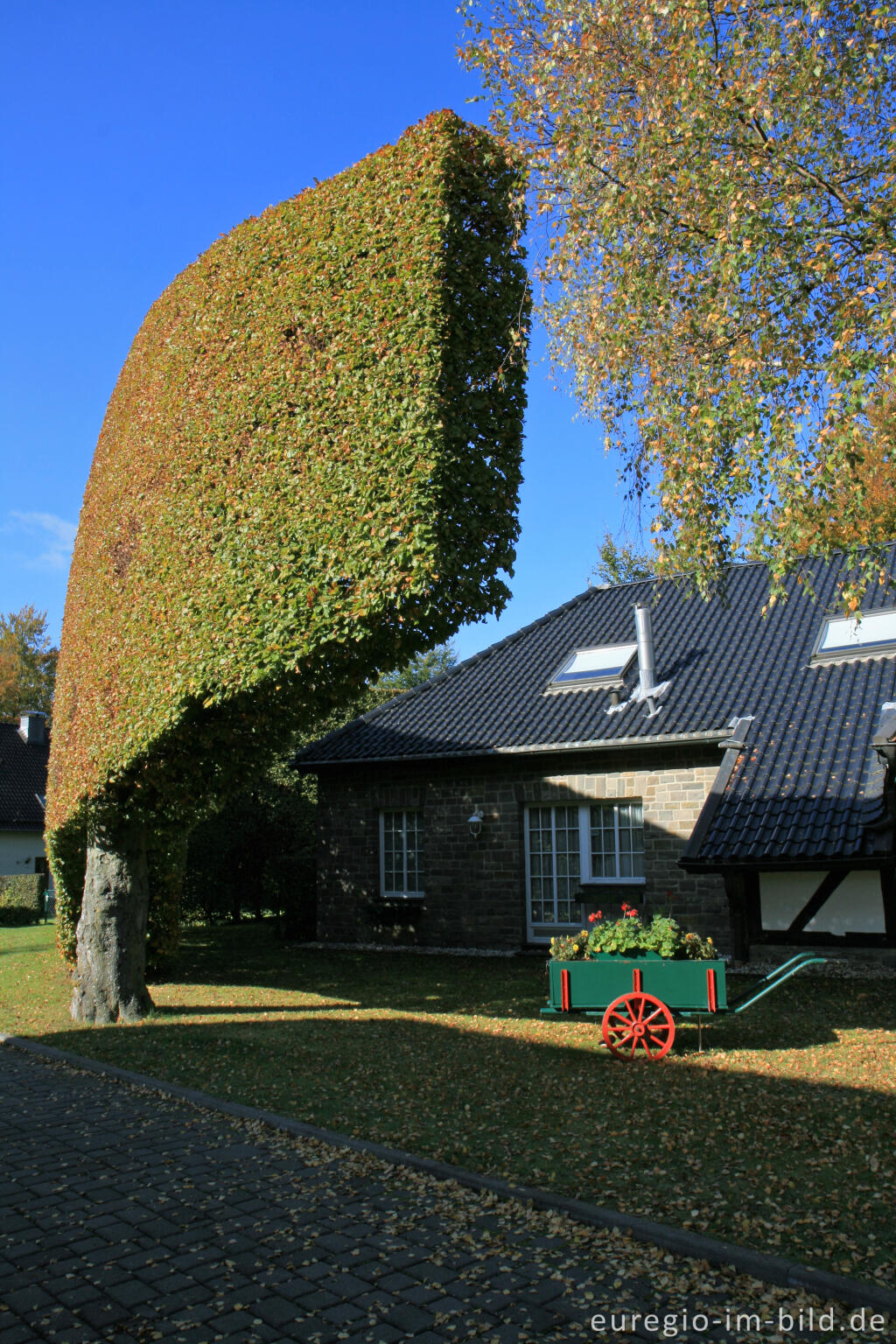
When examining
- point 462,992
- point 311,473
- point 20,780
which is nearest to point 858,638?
point 462,992

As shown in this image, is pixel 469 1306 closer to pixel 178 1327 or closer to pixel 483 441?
pixel 178 1327

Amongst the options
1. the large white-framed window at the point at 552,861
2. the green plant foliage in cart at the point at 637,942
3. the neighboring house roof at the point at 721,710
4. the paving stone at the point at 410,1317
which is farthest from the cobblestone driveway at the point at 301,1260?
the large white-framed window at the point at 552,861

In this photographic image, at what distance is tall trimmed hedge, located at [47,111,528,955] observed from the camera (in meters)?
7.33

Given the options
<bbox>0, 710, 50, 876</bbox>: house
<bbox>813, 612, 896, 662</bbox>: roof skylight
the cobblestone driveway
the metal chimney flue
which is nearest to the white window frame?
Result: the metal chimney flue

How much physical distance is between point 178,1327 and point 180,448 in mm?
7696

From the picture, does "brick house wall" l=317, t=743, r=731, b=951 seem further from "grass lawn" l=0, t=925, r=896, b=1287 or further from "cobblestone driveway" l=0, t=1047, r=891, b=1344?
"cobblestone driveway" l=0, t=1047, r=891, b=1344

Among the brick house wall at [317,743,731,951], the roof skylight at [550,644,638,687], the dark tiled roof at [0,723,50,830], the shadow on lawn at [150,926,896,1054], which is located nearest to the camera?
the shadow on lawn at [150,926,896,1054]

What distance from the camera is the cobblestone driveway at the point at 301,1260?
3588 mm

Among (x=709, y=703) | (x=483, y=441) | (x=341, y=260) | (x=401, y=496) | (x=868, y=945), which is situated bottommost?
(x=868, y=945)

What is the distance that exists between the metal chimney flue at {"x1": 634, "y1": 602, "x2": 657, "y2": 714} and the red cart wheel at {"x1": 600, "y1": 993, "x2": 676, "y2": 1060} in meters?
7.01

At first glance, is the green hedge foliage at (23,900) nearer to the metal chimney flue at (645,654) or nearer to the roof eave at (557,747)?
the roof eave at (557,747)

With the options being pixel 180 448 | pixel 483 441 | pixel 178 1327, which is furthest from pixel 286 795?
pixel 178 1327

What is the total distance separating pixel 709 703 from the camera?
13602 mm

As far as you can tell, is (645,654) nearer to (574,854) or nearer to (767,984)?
(574,854)
